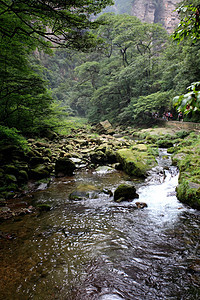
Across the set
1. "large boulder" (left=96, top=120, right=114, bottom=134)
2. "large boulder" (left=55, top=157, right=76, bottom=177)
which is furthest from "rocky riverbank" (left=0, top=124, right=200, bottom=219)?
"large boulder" (left=96, top=120, right=114, bottom=134)

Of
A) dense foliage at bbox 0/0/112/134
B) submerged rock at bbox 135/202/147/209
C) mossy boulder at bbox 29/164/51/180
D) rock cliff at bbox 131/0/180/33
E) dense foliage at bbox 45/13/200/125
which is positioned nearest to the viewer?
dense foliage at bbox 0/0/112/134

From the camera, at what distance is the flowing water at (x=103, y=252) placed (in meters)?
1.79

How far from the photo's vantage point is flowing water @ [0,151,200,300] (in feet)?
5.88

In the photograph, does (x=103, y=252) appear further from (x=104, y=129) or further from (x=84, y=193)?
(x=104, y=129)

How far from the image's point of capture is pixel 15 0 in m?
3.55

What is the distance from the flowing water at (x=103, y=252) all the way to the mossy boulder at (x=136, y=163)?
7.12 feet

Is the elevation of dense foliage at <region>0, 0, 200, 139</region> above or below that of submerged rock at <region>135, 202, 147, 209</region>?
above

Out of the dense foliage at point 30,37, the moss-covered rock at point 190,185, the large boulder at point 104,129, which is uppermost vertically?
the dense foliage at point 30,37

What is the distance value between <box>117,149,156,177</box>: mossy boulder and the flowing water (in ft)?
7.12

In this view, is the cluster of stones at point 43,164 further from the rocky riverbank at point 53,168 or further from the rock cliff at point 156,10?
the rock cliff at point 156,10

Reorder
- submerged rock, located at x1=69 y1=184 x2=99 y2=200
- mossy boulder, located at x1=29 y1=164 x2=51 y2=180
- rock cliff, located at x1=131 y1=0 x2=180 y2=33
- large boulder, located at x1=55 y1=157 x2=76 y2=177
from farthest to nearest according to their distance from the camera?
rock cliff, located at x1=131 y1=0 x2=180 y2=33, large boulder, located at x1=55 y1=157 x2=76 y2=177, mossy boulder, located at x1=29 y1=164 x2=51 y2=180, submerged rock, located at x1=69 y1=184 x2=99 y2=200

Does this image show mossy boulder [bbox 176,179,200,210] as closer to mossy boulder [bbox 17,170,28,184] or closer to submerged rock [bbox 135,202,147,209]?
submerged rock [bbox 135,202,147,209]

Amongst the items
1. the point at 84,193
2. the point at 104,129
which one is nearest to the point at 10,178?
the point at 84,193

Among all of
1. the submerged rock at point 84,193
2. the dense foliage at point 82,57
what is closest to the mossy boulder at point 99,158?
the dense foliage at point 82,57
